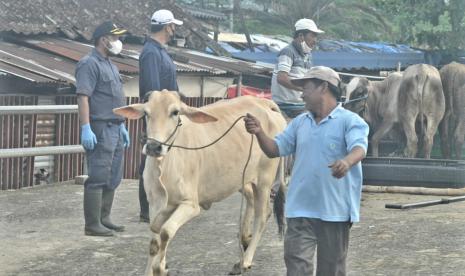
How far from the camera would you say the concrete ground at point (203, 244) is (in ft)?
25.5

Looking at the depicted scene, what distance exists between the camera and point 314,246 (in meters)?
5.75

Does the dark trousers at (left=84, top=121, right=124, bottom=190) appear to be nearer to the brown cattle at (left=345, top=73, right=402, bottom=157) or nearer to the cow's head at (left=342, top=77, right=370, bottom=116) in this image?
the brown cattle at (left=345, top=73, right=402, bottom=157)

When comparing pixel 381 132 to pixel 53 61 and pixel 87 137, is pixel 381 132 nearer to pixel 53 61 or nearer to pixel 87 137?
pixel 53 61

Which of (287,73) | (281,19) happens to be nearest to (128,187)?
(287,73)

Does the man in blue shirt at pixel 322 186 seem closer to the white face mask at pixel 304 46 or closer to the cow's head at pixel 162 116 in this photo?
the cow's head at pixel 162 116

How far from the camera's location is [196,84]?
20297mm

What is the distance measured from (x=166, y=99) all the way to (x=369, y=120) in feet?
33.4

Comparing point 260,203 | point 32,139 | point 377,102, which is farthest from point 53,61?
point 260,203

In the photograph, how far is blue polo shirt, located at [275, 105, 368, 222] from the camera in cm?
566

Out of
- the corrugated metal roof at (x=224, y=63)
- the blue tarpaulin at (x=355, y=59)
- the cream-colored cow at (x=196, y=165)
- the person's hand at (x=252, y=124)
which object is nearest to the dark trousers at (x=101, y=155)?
the cream-colored cow at (x=196, y=165)

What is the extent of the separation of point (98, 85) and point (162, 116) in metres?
1.89

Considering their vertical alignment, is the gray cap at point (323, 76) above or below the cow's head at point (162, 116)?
above

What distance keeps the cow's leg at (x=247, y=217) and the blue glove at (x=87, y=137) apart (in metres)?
1.41

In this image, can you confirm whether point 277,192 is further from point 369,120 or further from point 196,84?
point 196,84
